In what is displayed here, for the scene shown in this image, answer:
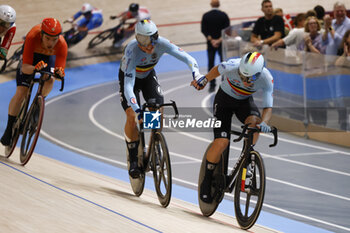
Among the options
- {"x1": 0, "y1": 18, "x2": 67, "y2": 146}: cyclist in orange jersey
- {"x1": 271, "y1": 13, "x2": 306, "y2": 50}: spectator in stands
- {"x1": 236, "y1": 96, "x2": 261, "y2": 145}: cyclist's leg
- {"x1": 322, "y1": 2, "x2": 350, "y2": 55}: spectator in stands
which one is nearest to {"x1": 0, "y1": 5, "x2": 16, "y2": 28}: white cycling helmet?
{"x1": 0, "y1": 18, "x2": 67, "y2": 146}: cyclist in orange jersey

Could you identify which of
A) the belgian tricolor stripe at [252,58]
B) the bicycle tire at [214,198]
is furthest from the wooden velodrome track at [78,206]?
the belgian tricolor stripe at [252,58]

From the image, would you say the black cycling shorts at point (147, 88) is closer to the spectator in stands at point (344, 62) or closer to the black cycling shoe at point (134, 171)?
the black cycling shoe at point (134, 171)

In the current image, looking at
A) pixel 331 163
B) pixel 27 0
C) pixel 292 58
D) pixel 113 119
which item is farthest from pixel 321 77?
pixel 27 0

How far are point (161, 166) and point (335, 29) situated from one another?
5.07m

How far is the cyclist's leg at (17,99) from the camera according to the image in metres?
6.08

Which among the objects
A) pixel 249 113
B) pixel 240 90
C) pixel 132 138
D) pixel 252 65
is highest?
pixel 252 65

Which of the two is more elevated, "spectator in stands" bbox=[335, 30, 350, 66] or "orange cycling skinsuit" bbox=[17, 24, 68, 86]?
"orange cycling skinsuit" bbox=[17, 24, 68, 86]

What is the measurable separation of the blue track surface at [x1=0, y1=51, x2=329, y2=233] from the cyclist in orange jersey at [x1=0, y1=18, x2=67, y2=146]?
175cm

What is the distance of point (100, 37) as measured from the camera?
15.4 m

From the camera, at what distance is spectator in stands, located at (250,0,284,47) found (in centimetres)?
990

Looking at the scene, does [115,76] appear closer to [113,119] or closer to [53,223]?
[113,119]

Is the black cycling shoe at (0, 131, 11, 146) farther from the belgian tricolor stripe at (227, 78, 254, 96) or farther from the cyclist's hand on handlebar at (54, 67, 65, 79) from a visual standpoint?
the belgian tricolor stripe at (227, 78, 254, 96)

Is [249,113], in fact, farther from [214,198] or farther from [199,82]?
[214,198]

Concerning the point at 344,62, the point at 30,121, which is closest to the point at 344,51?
the point at 344,62
